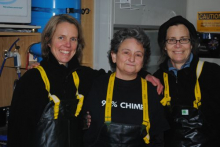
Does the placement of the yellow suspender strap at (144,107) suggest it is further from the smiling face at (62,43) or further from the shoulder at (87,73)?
the smiling face at (62,43)

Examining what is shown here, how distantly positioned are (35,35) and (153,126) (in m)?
0.96

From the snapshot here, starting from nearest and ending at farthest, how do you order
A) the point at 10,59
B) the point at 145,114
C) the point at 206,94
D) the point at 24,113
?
the point at 24,113, the point at 145,114, the point at 206,94, the point at 10,59

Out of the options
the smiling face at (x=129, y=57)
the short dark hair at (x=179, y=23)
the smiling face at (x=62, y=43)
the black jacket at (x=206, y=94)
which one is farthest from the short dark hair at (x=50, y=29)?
the black jacket at (x=206, y=94)

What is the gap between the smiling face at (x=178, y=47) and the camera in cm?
171

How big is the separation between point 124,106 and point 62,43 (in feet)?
1.47

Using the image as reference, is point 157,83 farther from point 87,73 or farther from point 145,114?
point 87,73

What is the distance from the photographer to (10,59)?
2.24 m

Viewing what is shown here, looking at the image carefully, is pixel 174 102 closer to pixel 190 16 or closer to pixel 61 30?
pixel 61 30

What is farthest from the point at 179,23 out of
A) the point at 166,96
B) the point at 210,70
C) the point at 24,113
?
the point at 24,113

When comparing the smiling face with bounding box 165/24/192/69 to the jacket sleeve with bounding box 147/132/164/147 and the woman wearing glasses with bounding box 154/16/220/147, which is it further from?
the jacket sleeve with bounding box 147/132/164/147

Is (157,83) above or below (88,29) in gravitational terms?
below

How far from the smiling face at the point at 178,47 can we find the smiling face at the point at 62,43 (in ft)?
1.83

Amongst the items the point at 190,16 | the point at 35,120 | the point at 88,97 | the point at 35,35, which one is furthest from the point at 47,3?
the point at 190,16

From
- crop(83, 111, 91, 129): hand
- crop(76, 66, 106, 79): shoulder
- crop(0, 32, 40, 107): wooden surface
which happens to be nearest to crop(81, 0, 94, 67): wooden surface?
crop(0, 32, 40, 107): wooden surface
